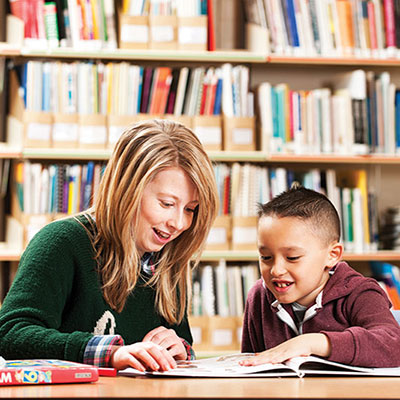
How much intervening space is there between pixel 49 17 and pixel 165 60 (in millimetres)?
601

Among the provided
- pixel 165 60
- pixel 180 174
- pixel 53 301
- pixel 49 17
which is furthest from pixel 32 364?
pixel 165 60

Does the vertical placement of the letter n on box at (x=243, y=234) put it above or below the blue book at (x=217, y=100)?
below

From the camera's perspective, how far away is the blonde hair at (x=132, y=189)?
1410 mm

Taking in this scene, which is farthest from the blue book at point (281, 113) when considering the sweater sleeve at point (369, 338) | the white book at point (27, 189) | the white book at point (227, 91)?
the sweater sleeve at point (369, 338)

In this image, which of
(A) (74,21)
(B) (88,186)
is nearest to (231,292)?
(B) (88,186)

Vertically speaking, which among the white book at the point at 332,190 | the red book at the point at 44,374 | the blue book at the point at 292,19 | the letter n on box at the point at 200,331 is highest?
the blue book at the point at 292,19

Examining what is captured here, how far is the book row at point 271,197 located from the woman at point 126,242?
1.67 metres

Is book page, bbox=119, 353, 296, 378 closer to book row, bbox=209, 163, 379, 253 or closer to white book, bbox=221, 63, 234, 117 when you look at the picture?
book row, bbox=209, 163, 379, 253

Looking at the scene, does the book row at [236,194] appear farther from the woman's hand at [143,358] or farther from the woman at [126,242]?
the woman's hand at [143,358]

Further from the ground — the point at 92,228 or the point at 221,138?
the point at 221,138

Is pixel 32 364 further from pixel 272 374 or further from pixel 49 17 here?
pixel 49 17

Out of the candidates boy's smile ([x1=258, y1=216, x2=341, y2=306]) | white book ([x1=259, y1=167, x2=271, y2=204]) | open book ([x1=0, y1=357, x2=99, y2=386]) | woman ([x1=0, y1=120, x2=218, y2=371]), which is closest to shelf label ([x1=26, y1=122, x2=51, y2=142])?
white book ([x1=259, y1=167, x2=271, y2=204])

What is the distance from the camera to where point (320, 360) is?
1.13 metres

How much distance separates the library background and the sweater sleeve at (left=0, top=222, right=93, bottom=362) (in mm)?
1758
